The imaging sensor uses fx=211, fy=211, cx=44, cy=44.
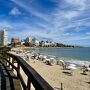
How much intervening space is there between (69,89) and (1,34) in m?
190

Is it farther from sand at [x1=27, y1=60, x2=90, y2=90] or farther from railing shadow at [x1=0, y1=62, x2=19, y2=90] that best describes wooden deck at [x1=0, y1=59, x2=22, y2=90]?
sand at [x1=27, y1=60, x2=90, y2=90]

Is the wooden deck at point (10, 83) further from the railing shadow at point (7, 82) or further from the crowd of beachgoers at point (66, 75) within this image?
the crowd of beachgoers at point (66, 75)

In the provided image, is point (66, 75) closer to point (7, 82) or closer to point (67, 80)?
point (67, 80)

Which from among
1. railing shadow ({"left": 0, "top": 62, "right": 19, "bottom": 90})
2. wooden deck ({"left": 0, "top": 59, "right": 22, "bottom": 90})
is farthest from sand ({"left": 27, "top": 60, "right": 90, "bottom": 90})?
wooden deck ({"left": 0, "top": 59, "right": 22, "bottom": 90})

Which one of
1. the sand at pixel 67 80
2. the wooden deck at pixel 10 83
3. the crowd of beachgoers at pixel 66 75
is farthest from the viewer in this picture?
the crowd of beachgoers at pixel 66 75

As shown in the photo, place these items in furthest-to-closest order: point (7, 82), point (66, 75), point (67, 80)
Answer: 1. point (66, 75)
2. point (67, 80)
3. point (7, 82)

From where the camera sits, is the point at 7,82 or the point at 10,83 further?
the point at 7,82

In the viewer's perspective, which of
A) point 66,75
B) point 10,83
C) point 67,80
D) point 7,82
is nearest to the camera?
point 10,83

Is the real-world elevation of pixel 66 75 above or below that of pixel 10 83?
below

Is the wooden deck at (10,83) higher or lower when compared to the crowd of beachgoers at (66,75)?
higher

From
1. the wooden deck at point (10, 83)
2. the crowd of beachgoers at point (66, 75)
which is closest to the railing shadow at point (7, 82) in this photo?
the wooden deck at point (10, 83)

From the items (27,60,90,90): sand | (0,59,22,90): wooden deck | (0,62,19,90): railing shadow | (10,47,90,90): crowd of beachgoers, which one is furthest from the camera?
(10,47,90,90): crowd of beachgoers

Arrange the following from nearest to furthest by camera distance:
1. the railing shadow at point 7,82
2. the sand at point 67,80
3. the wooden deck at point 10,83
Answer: the wooden deck at point 10,83, the railing shadow at point 7,82, the sand at point 67,80

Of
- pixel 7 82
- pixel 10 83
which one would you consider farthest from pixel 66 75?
pixel 10 83
